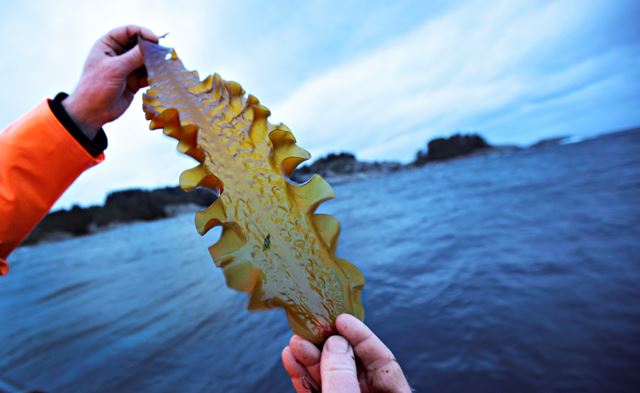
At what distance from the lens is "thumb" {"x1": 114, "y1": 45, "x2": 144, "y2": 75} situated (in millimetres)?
2051

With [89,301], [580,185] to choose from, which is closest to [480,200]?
[580,185]

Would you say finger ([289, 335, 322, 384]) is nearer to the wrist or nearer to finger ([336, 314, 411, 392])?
finger ([336, 314, 411, 392])

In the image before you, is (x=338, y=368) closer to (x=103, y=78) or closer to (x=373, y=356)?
(x=373, y=356)

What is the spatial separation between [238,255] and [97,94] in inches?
75.9

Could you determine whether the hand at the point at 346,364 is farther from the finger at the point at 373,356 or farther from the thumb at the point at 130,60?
the thumb at the point at 130,60

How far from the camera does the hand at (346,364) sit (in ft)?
3.91

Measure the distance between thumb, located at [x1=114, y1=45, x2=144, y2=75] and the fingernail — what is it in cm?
200

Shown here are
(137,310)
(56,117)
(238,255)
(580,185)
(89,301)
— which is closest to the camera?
(238,255)

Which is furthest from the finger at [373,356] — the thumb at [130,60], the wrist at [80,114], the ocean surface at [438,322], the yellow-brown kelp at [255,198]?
the ocean surface at [438,322]

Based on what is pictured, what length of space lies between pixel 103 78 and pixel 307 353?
2179 mm

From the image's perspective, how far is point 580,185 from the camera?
15.4 m

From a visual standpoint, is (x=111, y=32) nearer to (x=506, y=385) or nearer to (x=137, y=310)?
(x=506, y=385)

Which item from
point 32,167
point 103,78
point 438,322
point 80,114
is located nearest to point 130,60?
Result: point 103,78

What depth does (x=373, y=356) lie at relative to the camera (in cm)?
137
